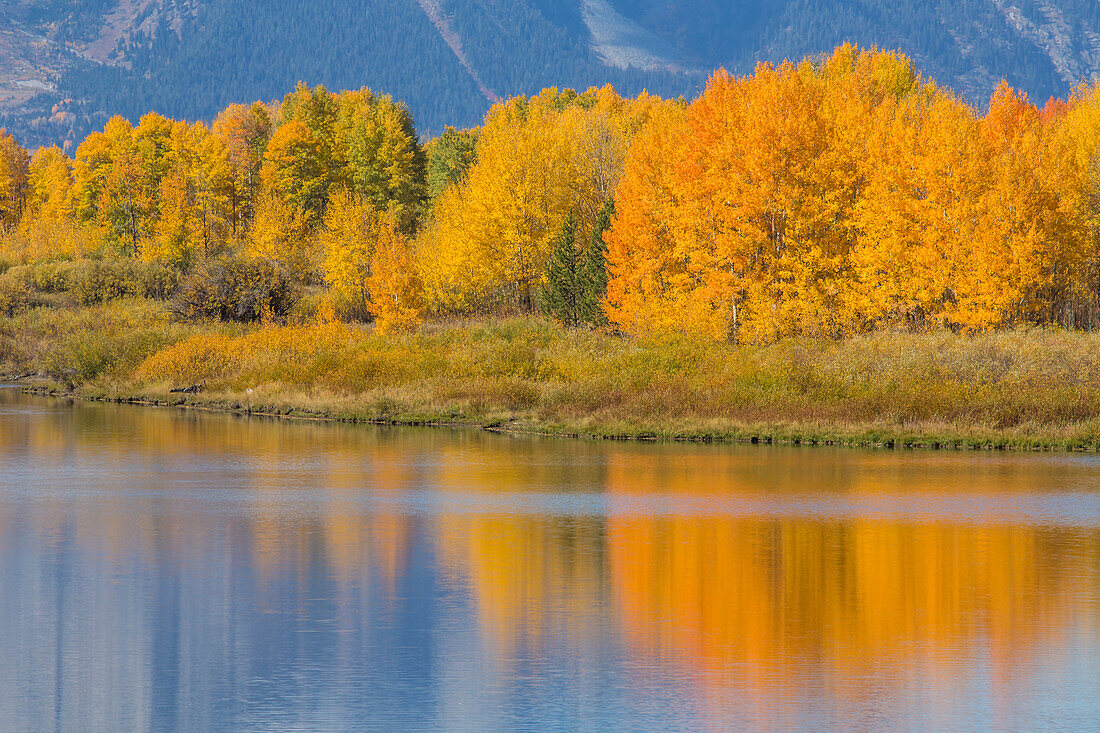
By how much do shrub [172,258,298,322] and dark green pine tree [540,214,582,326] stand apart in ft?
55.1

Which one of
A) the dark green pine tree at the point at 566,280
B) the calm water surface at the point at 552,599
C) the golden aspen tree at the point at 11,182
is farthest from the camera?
the golden aspen tree at the point at 11,182

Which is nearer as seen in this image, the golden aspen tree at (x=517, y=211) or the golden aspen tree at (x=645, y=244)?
the golden aspen tree at (x=645, y=244)

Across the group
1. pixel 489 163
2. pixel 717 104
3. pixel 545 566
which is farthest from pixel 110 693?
pixel 489 163

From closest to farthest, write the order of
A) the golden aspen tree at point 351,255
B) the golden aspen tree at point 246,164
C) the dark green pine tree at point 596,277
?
the dark green pine tree at point 596,277 → the golden aspen tree at point 351,255 → the golden aspen tree at point 246,164

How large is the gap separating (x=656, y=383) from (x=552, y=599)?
25.9 meters

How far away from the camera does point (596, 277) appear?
57.8 meters

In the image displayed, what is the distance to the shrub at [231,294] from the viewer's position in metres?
67.3

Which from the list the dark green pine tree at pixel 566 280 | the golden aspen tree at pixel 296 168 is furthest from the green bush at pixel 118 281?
the dark green pine tree at pixel 566 280

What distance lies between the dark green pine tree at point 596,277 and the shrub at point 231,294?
1840 cm

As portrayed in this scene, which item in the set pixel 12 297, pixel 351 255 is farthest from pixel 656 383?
pixel 12 297

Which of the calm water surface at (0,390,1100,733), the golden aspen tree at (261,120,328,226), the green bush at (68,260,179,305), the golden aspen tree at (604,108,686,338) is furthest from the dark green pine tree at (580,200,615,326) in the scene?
the golden aspen tree at (261,120,328,226)

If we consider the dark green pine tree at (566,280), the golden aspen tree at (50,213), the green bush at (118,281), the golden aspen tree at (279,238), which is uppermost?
the golden aspen tree at (50,213)

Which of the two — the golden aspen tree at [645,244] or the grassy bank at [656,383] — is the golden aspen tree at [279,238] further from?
the golden aspen tree at [645,244]

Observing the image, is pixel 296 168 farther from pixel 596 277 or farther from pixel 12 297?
pixel 596 277
